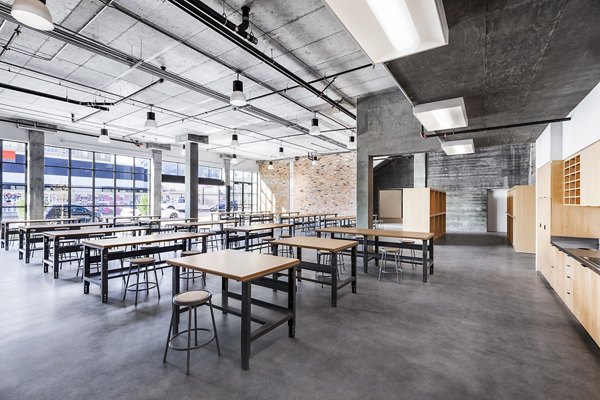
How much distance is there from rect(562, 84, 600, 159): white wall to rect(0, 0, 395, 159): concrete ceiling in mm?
2911

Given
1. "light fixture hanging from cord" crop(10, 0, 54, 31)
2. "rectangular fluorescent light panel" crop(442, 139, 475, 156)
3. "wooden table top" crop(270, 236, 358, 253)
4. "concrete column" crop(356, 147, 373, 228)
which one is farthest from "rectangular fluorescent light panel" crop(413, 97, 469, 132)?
"light fixture hanging from cord" crop(10, 0, 54, 31)

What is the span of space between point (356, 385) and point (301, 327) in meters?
1.03

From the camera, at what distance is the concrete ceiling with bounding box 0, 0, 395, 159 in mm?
3604

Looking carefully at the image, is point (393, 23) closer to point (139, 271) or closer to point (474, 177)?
point (139, 271)

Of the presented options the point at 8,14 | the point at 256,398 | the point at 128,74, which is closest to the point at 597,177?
the point at 256,398

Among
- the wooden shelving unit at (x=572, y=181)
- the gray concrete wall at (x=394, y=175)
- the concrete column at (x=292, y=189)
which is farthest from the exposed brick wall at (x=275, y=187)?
the wooden shelving unit at (x=572, y=181)

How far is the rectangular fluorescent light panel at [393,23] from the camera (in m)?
1.77

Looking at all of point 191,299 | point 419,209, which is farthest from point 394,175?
point 191,299

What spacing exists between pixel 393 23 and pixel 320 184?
1273 centimetres

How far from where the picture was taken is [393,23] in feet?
6.39

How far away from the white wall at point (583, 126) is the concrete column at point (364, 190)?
3.53 meters

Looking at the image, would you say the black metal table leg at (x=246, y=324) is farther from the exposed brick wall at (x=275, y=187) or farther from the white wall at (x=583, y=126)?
the exposed brick wall at (x=275, y=187)

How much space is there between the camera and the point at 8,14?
3.21 metres

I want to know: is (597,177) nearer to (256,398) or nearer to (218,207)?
(256,398)
